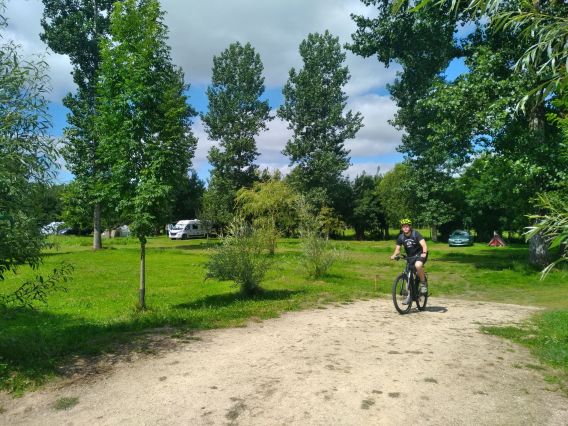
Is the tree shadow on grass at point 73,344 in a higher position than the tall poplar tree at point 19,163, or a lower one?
lower

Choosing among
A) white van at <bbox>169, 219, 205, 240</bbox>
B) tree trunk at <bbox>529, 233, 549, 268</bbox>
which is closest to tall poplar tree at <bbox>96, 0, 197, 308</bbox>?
tree trunk at <bbox>529, 233, 549, 268</bbox>

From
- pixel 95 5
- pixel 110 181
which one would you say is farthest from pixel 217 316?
pixel 95 5

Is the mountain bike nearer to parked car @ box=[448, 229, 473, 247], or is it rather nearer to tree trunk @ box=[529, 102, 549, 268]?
tree trunk @ box=[529, 102, 549, 268]

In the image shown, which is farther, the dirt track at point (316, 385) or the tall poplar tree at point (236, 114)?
the tall poplar tree at point (236, 114)

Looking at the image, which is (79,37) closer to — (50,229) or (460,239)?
(50,229)

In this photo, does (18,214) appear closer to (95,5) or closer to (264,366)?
(264,366)

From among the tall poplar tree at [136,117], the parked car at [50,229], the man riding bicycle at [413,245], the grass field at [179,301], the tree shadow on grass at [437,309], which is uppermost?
the tall poplar tree at [136,117]

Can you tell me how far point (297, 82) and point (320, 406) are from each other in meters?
50.5

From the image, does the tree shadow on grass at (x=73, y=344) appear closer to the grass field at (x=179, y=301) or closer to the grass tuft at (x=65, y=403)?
the grass field at (x=179, y=301)

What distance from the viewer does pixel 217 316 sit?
9.63m

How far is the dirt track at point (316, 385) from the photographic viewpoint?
4555 millimetres

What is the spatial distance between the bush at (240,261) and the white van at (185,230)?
4596cm

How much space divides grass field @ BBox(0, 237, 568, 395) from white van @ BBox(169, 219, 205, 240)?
112 feet

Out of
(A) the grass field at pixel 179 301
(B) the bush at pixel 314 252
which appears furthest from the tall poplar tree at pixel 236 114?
(B) the bush at pixel 314 252
